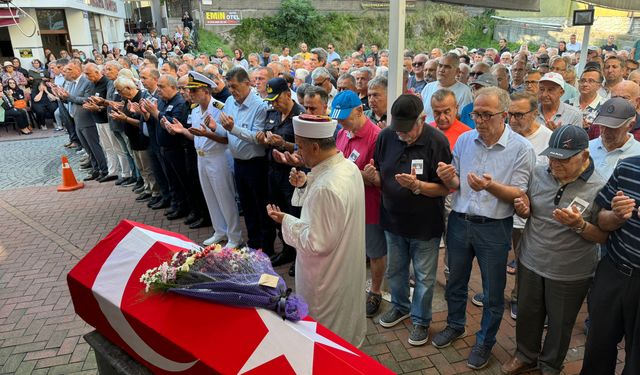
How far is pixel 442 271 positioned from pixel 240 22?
25545mm

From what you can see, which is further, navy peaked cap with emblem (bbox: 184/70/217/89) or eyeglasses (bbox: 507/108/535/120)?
navy peaked cap with emblem (bbox: 184/70/217/89)

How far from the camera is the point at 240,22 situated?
2708cm

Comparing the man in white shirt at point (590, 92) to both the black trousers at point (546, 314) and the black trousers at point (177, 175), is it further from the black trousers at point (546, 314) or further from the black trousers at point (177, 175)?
the black trousers at point (177, 175)

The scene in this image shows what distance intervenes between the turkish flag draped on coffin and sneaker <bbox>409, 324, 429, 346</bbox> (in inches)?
61.6

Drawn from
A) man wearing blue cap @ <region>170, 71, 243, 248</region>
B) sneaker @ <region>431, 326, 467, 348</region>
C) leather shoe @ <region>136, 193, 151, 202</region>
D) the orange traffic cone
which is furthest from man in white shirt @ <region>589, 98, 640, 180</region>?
the orange traffic cone

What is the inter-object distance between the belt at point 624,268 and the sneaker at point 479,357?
1208 mm

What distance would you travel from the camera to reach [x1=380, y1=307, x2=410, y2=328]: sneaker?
13.1ft

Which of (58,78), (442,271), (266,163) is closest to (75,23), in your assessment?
(58,78)

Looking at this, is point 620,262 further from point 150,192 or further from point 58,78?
point 58,78

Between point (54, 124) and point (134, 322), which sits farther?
point (54, 124)

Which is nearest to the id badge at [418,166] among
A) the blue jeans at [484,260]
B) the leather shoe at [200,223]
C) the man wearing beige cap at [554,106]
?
the blue jeans at [484,260]

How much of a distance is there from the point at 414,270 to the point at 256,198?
2.25 m

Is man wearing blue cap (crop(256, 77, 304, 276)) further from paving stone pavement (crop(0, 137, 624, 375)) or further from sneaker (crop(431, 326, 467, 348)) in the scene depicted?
sneaker (crop(431, 326, 467, 348))

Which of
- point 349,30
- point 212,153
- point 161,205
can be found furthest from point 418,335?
point 349,30
